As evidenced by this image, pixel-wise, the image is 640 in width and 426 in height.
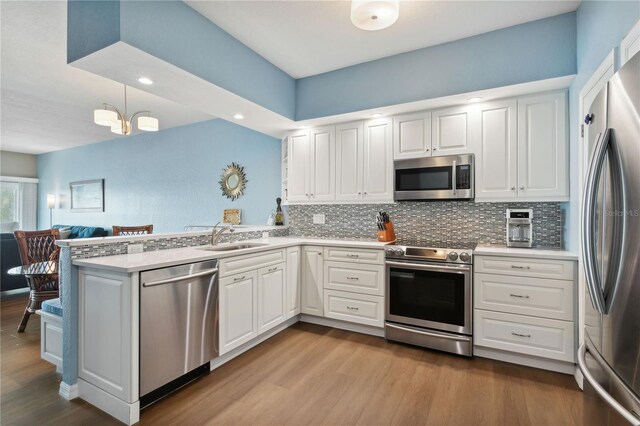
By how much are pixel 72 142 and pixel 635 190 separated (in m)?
8.94

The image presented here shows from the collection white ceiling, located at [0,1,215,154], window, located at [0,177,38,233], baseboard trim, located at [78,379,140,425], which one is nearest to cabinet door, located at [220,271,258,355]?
baseboard trim, located at [78,379,140,425]

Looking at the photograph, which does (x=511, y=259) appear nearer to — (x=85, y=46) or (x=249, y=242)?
(x=249, y=242)

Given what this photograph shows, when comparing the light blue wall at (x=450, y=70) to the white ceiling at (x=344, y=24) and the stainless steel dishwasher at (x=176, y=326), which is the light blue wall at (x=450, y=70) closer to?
the white ceiling at (x=344, y=24)

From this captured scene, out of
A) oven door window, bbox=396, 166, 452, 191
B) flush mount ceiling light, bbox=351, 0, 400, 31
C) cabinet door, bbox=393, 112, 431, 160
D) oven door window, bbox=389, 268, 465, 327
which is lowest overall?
oven door window, bbox=389, 268, 465, 327

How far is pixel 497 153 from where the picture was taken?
2.80m

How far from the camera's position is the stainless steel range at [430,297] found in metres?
2.61

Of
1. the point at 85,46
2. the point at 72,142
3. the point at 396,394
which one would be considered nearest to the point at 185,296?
the point at 396,394

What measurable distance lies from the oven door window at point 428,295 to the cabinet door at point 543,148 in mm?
1015

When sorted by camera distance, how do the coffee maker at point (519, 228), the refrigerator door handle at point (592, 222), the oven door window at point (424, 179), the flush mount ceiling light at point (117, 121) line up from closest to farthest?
the refrigerator door handle at point (592, 222) → the coffee maker at point (519, 228) → the oven door window at point (424, 179) → the flush mount ceiling light at point (117, 121)

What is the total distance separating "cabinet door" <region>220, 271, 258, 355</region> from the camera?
2.43 metres

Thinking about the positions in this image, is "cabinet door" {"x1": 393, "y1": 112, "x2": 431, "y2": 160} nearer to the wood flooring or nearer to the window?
the wood flooring

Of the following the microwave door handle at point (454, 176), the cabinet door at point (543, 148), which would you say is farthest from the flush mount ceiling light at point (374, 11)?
the cabinet door at point (543, 148)

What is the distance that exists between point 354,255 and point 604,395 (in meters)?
2.21

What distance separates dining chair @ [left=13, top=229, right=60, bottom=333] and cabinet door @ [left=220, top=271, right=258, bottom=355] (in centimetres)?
187
